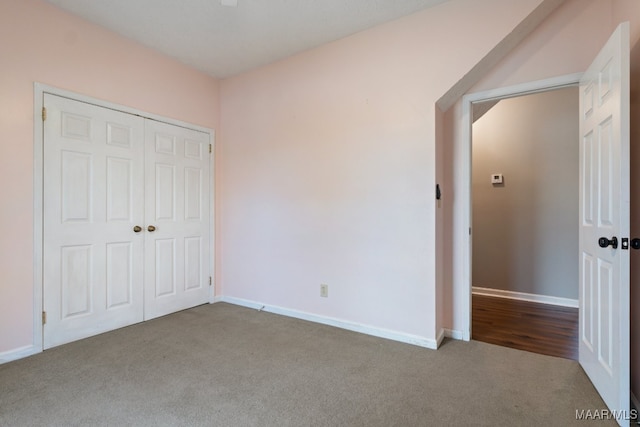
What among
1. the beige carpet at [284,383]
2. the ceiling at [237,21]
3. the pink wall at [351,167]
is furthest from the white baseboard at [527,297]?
the ceiling at [237,21]

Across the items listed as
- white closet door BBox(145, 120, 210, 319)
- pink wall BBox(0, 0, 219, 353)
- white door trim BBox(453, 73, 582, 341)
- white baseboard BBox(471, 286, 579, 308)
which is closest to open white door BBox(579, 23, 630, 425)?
white door trim BBox(453, 73, 582, 341)

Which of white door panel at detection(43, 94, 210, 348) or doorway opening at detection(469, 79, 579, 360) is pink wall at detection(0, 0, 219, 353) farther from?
doorway opening at detection(469, 79, 579, 360)

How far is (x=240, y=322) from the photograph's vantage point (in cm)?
299

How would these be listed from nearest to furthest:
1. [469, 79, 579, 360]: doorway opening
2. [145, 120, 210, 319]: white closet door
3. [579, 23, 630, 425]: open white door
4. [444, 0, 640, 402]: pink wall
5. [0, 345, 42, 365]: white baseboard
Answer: [579, 23, 630, 425]: open white door → [444, 0, 640, 402]: pink wall → [0, 345, 42, 365]: white baseboard → [145, 120, 210, 319]: white closet door → [469, 79, 579, 360]: doorway opening

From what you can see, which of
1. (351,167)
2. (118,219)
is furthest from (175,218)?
(351,167)

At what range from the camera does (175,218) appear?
3.28m

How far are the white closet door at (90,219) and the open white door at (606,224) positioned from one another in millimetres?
3491

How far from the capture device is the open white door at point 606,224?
1.50 meters

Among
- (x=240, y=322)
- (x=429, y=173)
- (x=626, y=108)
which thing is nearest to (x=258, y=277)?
(x=240, y=322)

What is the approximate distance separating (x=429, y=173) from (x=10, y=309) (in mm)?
3207

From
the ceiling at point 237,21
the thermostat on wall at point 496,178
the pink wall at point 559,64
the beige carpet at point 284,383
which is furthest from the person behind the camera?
the thermostat on wall at point 496,178

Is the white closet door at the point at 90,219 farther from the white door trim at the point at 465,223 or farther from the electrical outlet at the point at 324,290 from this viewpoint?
the white door trim at the point at 465,223

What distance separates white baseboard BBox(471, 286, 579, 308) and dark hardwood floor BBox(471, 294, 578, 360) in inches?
3.5

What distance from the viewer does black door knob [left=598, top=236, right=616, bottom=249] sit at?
1540 mm
